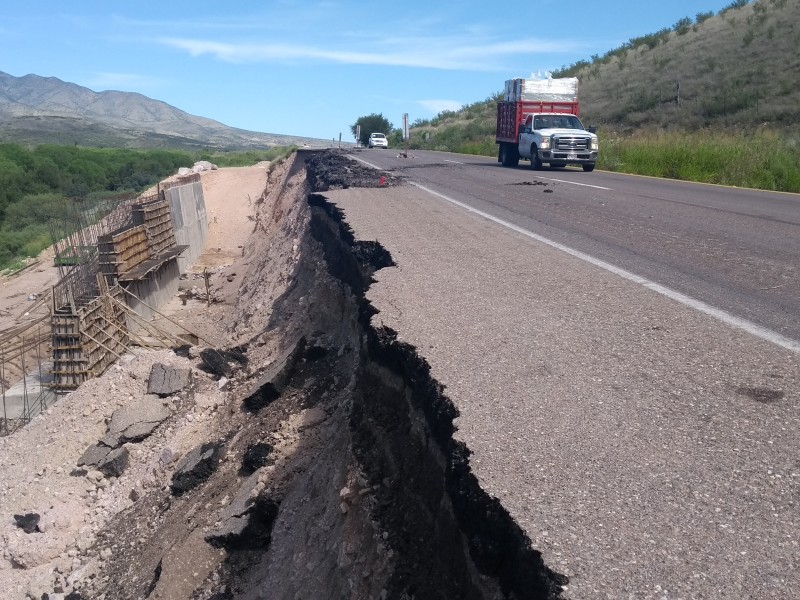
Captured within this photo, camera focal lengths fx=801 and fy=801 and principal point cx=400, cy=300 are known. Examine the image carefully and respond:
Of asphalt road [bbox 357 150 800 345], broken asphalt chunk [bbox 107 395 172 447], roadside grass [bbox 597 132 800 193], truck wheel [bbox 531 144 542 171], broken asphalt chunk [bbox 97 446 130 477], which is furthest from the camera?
truck wheel [bbox 531 144 542 171]

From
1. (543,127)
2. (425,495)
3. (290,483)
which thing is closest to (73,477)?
(290,483)

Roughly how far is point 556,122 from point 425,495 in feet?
77.7

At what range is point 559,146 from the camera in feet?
79.8

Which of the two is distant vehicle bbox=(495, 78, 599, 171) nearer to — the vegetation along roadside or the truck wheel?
the truck wheel

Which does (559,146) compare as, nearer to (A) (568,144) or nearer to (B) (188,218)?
(A) (568,144)

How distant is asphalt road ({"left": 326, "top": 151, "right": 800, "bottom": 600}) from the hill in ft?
78.6

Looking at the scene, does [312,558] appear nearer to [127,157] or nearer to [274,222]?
[274,222]

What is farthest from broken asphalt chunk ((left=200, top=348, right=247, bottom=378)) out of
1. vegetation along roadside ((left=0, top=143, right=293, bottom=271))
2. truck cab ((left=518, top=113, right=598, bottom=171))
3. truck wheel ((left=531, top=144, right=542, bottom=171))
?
vegetation along roadside ((left=0, top=143, right=293, bottom=271))

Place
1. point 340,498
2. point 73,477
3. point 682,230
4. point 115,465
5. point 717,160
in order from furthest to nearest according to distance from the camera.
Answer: point 717,160
point 115,465
point 73,477
point 682,230
point 340,498

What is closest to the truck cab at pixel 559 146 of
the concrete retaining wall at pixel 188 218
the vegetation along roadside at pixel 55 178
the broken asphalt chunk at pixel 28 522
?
the concrete retaining wall at pixel 188 218

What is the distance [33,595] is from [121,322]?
919cm

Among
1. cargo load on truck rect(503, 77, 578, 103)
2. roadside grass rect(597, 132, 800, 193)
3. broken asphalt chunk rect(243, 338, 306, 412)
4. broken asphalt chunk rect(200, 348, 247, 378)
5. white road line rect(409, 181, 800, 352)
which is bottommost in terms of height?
broken asphalt chunk rect(200, 348, 247, 378)

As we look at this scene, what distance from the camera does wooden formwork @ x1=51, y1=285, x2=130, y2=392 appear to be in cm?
1395

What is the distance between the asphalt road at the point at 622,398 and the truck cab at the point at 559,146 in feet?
50.5
